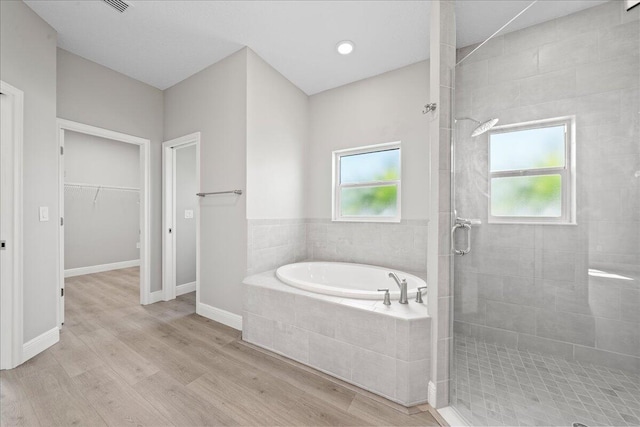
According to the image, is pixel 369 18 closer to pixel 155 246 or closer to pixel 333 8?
pixel 333 8

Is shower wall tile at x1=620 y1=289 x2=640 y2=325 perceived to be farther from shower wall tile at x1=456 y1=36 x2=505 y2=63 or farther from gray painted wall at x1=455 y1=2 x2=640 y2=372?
shower wall tile at x1=456 y1=36 x2=505 y2=63

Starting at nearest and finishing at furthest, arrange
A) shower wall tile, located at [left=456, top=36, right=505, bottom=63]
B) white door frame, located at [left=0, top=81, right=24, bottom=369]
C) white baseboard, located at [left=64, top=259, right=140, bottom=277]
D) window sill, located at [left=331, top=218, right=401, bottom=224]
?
shower wall tile, located at [left=456, top=36, right=505, bottom=63]
white door frame, located at [left=0, top=81, right=24, bottom=369]
window sill, located at [left=331, top=218, right=401, bottom=224]
white baseboard, located at [left=64, top=259, right=140, bottom=277]

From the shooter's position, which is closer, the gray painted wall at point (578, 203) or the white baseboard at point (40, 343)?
the gray painted wall at point (578, 203)

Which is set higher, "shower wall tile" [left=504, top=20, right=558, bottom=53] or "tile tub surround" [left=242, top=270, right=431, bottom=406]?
"shower wall tile" [left=504, top=20, right=558, bottom=53]

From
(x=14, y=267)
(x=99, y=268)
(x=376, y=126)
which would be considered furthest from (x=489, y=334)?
(x=99, y=268)

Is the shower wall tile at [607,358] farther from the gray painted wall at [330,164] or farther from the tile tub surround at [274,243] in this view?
the tile tub surround at [274,243]

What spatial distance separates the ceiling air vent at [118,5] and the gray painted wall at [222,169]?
0.83 meters

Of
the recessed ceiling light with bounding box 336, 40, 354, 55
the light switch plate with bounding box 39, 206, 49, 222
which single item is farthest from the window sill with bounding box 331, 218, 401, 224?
the light switch plate with bounding box 39, 206, 49, 222

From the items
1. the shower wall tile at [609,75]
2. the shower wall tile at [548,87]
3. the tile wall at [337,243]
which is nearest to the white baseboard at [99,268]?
the tile wall at [337,243]

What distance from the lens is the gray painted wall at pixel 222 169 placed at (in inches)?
97.7

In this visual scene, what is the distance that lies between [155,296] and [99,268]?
100 inches

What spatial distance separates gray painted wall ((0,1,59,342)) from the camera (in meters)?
1.84

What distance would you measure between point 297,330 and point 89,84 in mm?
3224

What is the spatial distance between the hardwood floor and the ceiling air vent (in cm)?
268
